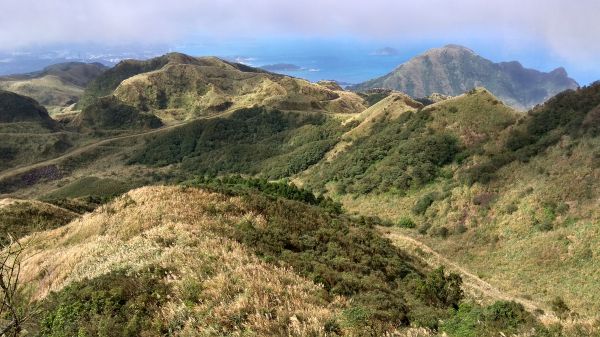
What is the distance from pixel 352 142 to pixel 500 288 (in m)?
58.2

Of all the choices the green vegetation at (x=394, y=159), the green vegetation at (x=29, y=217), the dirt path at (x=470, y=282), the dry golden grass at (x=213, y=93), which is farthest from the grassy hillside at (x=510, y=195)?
the dry golden grass at (x=213, y=93)

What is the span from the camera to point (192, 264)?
12.1m

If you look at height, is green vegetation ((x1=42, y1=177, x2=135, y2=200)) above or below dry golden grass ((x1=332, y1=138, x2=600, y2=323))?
below

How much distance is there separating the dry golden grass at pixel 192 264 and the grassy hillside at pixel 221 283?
4 cm

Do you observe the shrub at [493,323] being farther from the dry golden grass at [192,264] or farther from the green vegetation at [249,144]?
the green vegetation at [249,144]

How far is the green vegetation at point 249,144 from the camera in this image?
98875 mm

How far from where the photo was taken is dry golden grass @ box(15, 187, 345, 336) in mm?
9328

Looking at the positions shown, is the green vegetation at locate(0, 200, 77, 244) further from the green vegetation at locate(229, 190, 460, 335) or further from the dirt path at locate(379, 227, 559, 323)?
the dirt path at locate(379, 227, 559, 323)

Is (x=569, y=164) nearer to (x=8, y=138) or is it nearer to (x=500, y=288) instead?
(x=500, y=288)

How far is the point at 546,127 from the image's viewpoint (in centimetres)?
5569

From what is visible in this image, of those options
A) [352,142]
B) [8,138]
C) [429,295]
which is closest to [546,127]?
[352,142]

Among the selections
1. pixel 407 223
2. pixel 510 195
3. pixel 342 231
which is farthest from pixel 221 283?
pixel 510 195

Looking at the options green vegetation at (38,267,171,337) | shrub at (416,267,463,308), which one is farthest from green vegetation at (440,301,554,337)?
green vegetation at (38,267,171,337)

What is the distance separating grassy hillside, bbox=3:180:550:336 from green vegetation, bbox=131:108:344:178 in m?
70.0
